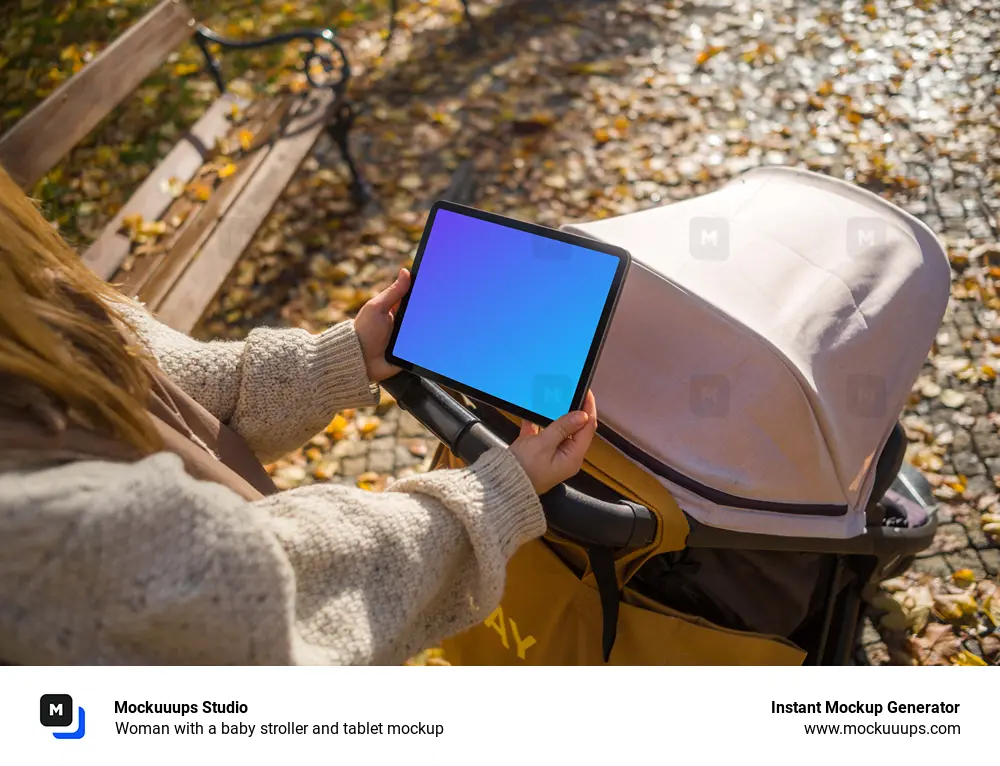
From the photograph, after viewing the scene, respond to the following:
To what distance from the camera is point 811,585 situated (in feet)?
6.12

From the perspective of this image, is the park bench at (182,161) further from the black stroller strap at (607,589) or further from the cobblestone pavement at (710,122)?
the black stroller strap at (607,589)

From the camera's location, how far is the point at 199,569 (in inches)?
36.8

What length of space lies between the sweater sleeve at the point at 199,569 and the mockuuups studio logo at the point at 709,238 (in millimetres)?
887

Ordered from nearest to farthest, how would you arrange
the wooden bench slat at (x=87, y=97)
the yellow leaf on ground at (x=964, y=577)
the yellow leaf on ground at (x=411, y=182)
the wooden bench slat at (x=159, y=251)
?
the yellow leaf on ground at (x=964, y=577)
the wooden bench slat at (x=87, y=97)
the wooden bench slat at (x=159, y=251)
the yellow leaf on ground at (x=411, y=182)

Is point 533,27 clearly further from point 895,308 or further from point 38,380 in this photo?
point 38,380

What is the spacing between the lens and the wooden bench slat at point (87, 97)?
8.77 ft

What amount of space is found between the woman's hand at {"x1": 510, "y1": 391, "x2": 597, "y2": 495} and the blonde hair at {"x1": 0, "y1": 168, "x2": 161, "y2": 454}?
24.4 inches

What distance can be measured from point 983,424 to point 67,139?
3604 millimetres

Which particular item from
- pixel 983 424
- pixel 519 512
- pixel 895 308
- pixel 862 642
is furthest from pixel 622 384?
pixel 983 424

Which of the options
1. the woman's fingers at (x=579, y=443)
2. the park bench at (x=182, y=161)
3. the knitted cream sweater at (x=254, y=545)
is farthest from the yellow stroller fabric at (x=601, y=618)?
the park bench at (x=182, y=161)

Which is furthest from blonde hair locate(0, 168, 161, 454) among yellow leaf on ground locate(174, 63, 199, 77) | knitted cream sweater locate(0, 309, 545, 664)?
yellow leaf on ground locate(174, 63, 199, 77)

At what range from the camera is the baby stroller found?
4.91 ft

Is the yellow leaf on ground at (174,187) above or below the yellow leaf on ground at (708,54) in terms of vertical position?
above

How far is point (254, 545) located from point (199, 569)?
0.07 meters
